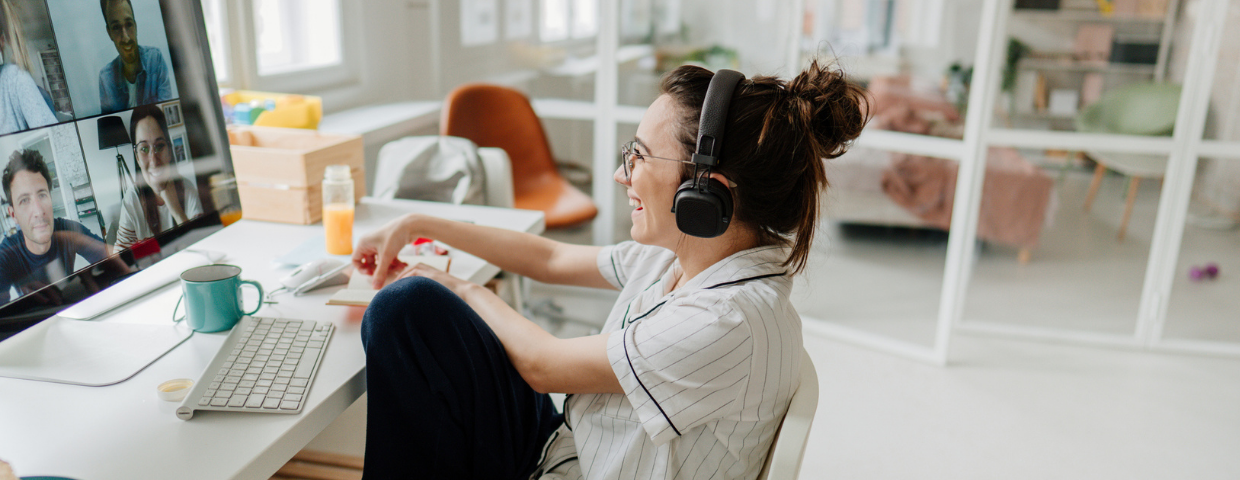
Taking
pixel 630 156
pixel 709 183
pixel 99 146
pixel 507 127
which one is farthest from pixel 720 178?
pixel 507 127

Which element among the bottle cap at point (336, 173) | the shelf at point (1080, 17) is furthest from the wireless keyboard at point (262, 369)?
the shelf at point (1080, 17)

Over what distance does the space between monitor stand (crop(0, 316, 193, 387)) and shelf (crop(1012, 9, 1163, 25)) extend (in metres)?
2.52

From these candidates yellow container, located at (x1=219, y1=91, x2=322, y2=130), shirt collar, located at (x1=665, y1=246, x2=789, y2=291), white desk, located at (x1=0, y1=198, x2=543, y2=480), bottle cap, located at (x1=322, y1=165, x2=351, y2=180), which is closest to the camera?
white desk, located at (x1=0, y1=198, x2=543, y2=480)

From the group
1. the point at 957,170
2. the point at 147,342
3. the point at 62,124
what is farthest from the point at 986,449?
the point at 62,124

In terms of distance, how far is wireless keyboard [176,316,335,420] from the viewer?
842mm

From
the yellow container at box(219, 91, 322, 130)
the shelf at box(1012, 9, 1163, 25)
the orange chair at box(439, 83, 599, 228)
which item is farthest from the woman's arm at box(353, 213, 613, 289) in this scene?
the shelf at box(1012, 9, 1163, 25)

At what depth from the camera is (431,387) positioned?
941 millimetres

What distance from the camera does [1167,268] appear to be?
8.54 ft

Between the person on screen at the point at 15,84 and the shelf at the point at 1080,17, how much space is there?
8.39 ft

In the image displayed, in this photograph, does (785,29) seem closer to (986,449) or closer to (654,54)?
(654,54)

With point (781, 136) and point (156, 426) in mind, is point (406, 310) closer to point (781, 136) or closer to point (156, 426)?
point (156, 426)

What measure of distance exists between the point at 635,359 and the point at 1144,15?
2.44m

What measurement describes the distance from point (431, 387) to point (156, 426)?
0.93 feet

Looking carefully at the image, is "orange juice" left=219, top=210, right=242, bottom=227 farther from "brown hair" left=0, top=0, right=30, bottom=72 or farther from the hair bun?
the hair bun
